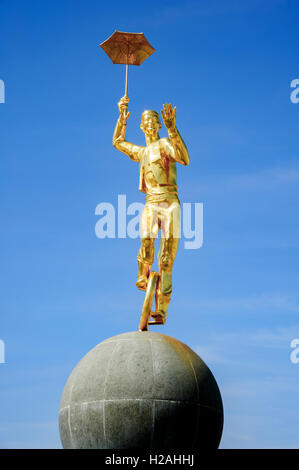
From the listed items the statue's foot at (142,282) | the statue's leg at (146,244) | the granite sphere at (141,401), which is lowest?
the granite sphere at (141,401)

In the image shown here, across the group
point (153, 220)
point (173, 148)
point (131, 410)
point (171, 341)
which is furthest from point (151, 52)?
point (131, 410)

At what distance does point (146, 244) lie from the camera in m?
20.0

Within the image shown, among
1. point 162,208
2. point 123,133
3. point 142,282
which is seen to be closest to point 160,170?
point 162,208

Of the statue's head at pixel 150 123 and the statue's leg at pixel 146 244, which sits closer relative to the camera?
the statue's leg at pixel 146 244

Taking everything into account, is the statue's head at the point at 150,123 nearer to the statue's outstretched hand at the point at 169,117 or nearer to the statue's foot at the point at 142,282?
the statue's outstretched hand at the point at 169,117

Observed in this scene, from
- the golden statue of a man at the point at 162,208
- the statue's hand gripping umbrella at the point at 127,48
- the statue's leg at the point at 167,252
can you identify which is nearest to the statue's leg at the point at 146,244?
the golden statue of a man at the point at 162,208

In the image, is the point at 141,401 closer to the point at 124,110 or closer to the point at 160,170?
the point at 160,170

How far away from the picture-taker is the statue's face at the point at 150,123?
821 inches

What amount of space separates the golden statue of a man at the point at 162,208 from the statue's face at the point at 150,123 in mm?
426

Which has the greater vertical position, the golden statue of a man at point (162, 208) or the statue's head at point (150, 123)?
the statue's head at point (150, 123)

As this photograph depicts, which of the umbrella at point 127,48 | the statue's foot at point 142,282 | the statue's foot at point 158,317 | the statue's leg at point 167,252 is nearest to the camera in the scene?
the statue's foot at point 158,317

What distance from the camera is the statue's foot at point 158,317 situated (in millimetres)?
19641

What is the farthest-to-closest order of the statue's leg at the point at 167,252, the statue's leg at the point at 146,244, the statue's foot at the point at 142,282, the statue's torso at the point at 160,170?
the statue's torso at the point at 160,170, the statue's foot at the point at 142,282, the statue's leg at the point at 146,244, the statue's leg at the point at 167,252

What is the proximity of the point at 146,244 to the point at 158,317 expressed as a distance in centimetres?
177
